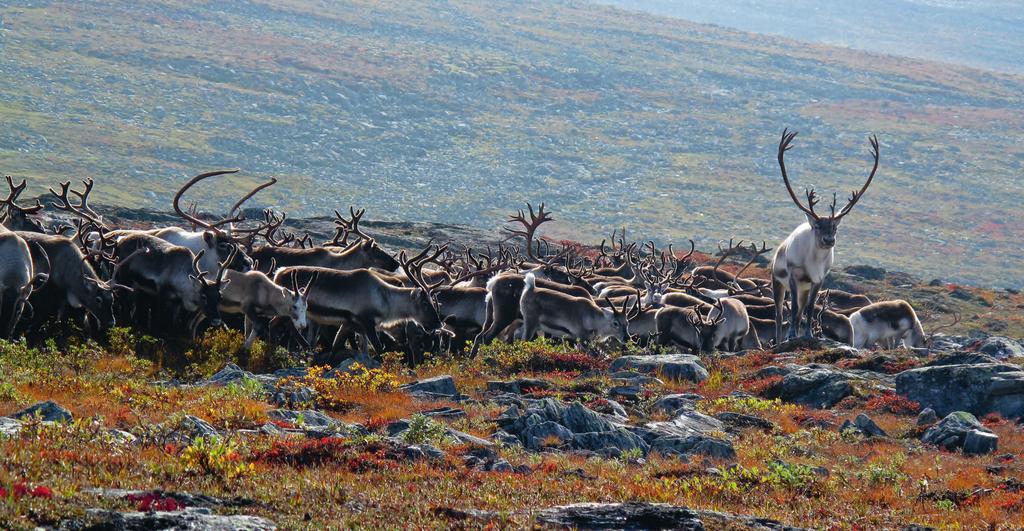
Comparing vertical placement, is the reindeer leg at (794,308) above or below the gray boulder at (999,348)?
above

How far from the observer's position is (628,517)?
8289mm

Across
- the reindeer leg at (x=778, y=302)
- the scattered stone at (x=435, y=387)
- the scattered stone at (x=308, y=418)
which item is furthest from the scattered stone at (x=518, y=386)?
the reindeer leg at (x=778, y=302)

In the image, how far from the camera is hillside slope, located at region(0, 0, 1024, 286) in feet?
331

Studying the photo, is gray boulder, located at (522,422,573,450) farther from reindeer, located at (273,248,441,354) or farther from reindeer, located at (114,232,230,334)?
reindeer, located at (114,232,230,334)

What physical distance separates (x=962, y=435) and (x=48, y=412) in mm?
9697

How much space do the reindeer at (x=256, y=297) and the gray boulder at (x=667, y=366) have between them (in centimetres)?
471

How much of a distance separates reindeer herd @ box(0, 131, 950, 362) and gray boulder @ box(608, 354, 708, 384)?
2423 millimetres

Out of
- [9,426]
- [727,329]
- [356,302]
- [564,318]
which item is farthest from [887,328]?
[9,426]

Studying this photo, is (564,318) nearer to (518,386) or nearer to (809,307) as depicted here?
(809,307)

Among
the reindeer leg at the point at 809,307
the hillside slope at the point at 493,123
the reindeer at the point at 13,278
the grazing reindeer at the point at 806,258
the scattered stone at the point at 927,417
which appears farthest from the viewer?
the hillside slope at the point at 493,123

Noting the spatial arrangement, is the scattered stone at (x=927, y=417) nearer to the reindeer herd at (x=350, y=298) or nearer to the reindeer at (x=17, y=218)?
the reindeer herd at (x=350, y=298)

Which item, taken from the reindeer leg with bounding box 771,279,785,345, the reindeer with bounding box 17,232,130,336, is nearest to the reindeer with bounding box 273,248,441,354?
the reindeer with bounding box 17,232,130,336

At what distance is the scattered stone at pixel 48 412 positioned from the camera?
10.0 metres

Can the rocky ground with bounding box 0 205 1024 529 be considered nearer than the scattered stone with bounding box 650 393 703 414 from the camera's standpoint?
Yes
